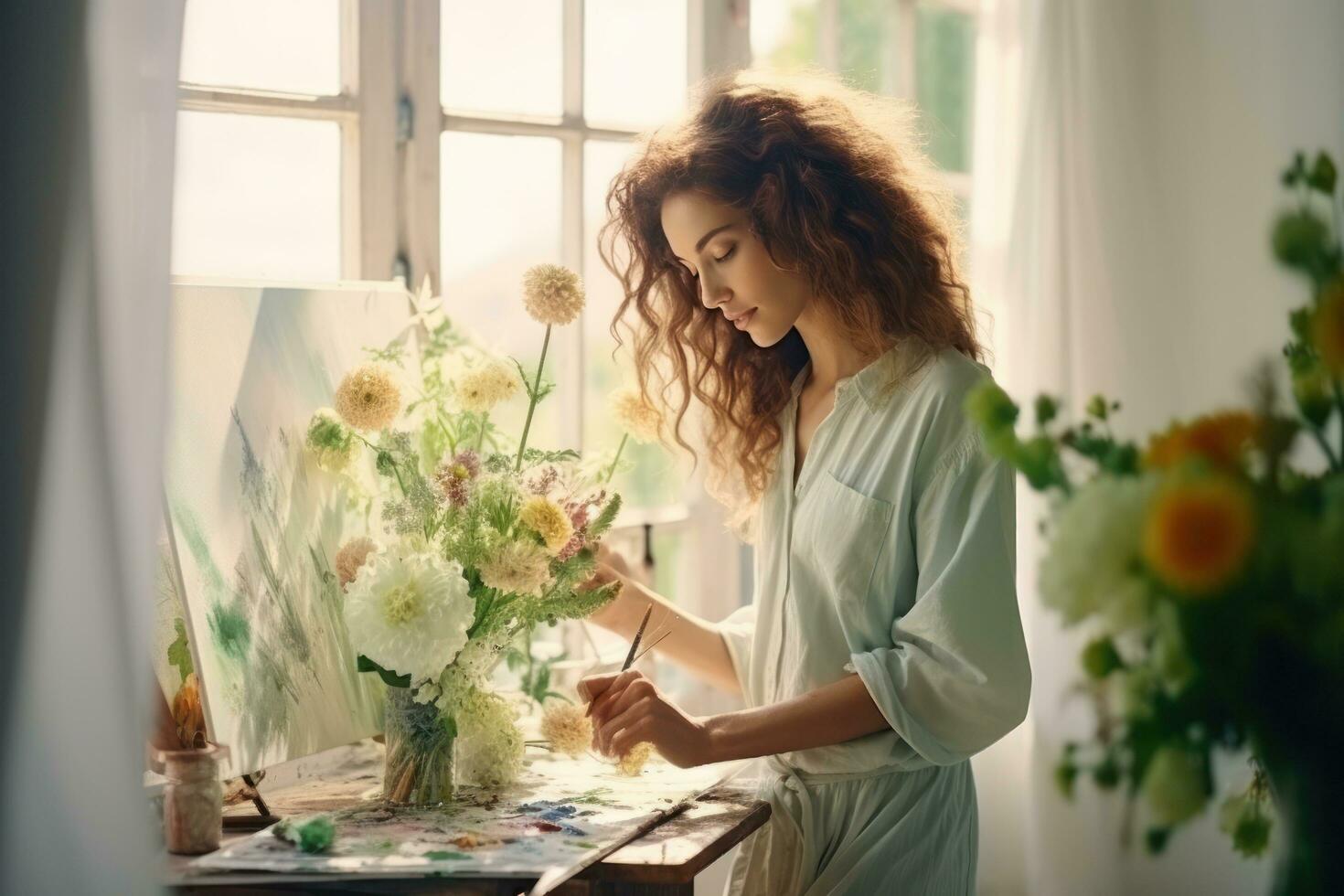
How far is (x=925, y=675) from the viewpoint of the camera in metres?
1.52

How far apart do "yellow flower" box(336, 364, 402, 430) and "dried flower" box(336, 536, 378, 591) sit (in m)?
0.14

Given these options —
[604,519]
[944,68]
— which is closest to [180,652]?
[604,519]

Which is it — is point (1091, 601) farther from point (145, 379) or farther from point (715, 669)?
point (715, 669)

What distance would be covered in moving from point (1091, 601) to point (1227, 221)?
1.51 m

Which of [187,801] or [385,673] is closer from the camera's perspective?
[187,801]

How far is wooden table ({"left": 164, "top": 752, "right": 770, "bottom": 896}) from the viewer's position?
127 cm

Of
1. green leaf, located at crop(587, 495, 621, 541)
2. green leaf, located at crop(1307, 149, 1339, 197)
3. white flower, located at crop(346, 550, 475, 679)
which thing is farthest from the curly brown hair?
green leaf, located at crop(1307, 149, 1339, 197)

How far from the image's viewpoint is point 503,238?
222 cm

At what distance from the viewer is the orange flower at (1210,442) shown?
70 cm

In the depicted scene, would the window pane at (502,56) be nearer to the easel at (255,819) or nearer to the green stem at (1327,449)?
the easel at (255,819)

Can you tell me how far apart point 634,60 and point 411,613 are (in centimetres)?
131

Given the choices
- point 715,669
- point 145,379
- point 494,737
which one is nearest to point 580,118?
point 715,669

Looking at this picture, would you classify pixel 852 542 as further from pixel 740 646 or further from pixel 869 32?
pixel 869 32

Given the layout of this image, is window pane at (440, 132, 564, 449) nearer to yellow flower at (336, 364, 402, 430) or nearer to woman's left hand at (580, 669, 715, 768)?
yellow flower at (336, 364, 402, 430)
